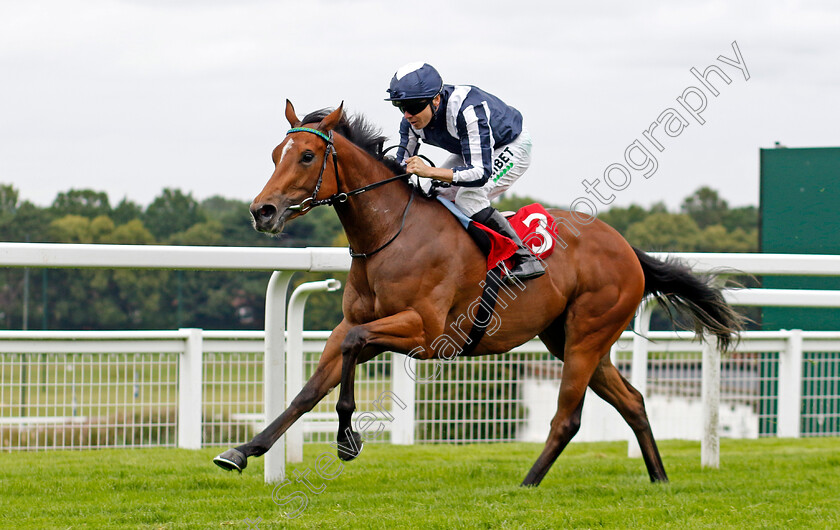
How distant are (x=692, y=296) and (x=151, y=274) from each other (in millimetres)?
25577

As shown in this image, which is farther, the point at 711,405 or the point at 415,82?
the point at 711,405

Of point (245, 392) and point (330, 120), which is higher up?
point (330, 120)

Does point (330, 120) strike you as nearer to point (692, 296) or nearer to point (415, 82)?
point (415, 82)

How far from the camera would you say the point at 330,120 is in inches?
153

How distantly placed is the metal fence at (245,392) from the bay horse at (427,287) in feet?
1.58

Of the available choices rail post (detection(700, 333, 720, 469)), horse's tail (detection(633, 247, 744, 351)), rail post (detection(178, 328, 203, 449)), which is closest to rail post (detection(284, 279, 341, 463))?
rail post (detection(178, 328, 203, 449))

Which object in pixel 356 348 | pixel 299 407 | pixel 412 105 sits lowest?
pixel 299 407

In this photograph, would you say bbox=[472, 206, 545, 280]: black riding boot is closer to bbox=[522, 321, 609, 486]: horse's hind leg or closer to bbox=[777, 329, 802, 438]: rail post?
bbox=[522, 321, 609, 486]: horse's hind leg

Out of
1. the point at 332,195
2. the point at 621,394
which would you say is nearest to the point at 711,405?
the point at 621,394

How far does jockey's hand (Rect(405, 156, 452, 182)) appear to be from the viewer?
159 inches

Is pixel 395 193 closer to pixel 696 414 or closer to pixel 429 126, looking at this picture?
pixel 429 126

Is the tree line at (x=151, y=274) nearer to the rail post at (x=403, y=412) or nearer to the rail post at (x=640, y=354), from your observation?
the rail post at (x=403, y=412)

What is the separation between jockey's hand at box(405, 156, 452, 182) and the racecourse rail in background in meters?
0.58

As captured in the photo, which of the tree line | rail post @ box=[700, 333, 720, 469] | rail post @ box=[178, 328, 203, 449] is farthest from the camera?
the tree line
